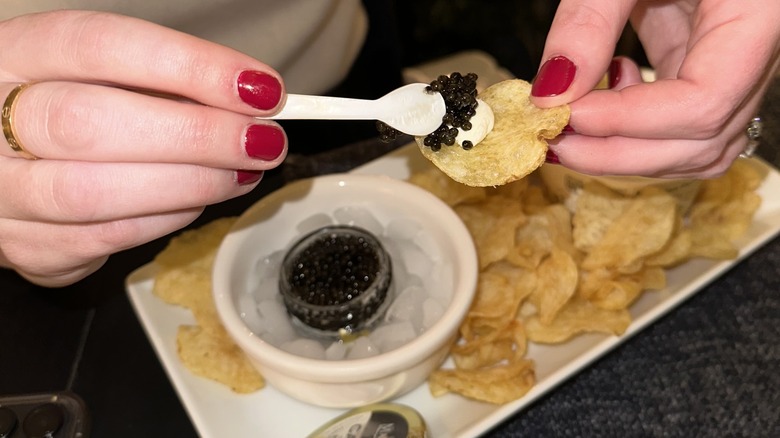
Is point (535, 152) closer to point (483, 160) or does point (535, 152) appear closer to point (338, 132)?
point (483, 160)

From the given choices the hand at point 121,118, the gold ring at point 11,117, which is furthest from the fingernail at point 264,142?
the gold ring at point 11,117

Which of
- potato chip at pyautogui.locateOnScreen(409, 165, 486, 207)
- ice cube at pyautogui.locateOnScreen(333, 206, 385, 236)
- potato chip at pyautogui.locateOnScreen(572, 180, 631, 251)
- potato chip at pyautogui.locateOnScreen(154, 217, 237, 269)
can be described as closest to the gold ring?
potato chip at pyautogui.locateOnScreen(154, 217, 237, 269)

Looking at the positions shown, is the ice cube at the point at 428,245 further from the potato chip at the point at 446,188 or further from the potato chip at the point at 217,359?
the potato chip at the point at 217,359

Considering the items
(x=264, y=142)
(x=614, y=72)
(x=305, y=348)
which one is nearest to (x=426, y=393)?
(x=305, y=348)

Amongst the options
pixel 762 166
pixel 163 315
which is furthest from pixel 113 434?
pixel 762 166

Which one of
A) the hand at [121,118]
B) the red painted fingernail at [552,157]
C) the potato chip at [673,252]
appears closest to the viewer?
the hand at [121,118]
